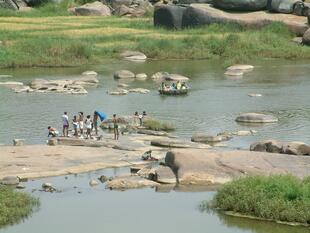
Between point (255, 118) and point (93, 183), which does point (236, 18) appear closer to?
point (255, 118)

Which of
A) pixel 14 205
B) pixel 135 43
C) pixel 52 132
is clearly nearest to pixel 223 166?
pixel 14 205

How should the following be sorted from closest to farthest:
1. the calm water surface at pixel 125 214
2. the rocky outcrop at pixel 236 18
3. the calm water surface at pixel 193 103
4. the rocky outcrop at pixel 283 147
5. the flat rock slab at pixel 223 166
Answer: the calm water surface at pixel 125 214
the flat rock slab at pixel 223 166
the rocky outcrop at pixel 283 147
the calm water surface at pixel 193 103
the rocky outcrop at pixel 236 18

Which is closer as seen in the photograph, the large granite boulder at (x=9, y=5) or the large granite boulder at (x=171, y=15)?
the large granite boulder at (x=171, y=15)

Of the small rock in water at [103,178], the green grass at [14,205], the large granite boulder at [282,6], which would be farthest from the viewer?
the large granite boulder at [282,6]

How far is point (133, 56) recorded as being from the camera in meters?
62.7

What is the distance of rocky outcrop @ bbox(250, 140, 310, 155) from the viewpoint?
2992cm

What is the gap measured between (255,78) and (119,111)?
15.5m

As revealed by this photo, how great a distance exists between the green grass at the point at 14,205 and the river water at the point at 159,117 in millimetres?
303

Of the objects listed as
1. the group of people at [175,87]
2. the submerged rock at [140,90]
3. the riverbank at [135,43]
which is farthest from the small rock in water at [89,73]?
the group of people at [175,87]

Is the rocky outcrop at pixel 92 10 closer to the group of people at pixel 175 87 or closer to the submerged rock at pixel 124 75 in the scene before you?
the submerged rock at pixel 124 75

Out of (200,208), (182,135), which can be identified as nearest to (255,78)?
(182,135)

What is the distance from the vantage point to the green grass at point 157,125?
36781 mm

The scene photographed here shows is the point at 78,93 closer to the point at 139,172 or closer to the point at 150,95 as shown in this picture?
the point at 150,95

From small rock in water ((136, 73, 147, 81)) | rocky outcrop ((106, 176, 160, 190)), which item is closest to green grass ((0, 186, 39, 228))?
rocky outcrop ((106, 176, 160, 190))
